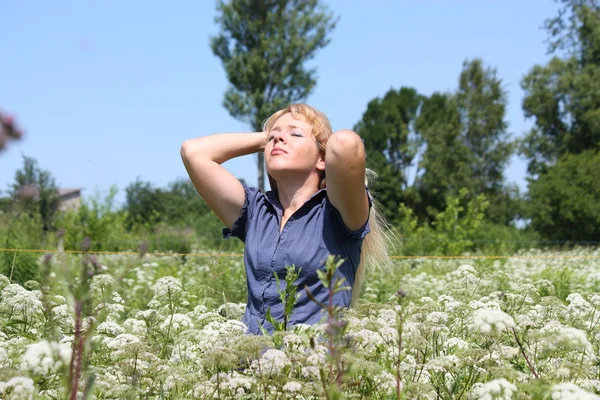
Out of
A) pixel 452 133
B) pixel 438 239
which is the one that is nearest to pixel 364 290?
pixel 438 239

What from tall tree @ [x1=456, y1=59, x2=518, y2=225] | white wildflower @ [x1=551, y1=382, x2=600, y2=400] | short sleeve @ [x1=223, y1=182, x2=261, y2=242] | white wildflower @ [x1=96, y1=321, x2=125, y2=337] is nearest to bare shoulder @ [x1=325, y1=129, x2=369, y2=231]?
short sleeve @ [x1=223, y1=182, x2=261, y2=242]

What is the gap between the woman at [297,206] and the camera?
10.7 feet

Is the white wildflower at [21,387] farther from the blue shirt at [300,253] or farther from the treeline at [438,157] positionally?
the treeline at [438,157]

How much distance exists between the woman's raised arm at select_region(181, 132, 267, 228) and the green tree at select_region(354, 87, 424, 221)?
3975 centimetres

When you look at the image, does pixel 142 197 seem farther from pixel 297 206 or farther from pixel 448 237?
pixel 297 206

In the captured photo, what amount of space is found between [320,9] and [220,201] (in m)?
27.9

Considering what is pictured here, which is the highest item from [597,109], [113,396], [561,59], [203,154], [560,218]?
[561,59]

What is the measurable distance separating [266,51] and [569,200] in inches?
511

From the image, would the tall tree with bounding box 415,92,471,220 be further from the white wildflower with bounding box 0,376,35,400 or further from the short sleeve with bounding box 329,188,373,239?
the white wildflower with bounding box 0,376,35,400

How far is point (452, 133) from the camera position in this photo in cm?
4259

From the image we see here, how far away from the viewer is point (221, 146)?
404 centimetres

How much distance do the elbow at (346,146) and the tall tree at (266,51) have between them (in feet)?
85.1

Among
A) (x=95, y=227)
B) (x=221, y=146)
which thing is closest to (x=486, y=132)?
(x=95, y=227)

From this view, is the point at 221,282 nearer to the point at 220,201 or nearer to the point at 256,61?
the point at 220,201
